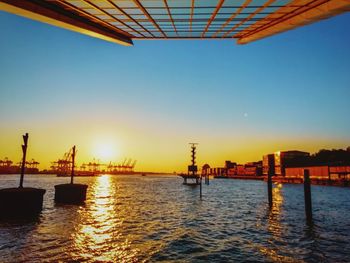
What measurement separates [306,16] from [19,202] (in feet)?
77.9

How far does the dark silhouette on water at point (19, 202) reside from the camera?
774 inches

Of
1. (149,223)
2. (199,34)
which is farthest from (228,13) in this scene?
(149,223)

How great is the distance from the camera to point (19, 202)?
66.8ft

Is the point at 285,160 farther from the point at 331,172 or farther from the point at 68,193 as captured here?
the point at 68,193

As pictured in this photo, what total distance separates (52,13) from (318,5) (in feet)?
38.2

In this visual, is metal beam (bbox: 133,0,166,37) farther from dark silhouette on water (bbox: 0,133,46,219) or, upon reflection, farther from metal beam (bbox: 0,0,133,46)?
dark silhouette on water (bbox: 0,133,46,219)

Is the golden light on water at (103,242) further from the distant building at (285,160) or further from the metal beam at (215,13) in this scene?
the distant building at (285,160)

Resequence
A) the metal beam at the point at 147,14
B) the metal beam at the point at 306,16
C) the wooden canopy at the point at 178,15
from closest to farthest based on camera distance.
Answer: the metal beam at the point at 306,16, the wooden canopy at the point at 178,15, the metal beam at the point at 147,14

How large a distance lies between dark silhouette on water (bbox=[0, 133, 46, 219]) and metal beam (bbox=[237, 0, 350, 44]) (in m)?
21.4

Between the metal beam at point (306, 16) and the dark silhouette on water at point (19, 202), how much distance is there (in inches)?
841

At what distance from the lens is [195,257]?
42.1 ft

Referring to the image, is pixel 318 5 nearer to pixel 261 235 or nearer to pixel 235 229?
pixel 261 235

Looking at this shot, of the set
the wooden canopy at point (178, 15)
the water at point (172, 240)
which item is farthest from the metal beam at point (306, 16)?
the water at point (172, 240)

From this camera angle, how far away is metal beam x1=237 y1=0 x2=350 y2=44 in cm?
998
